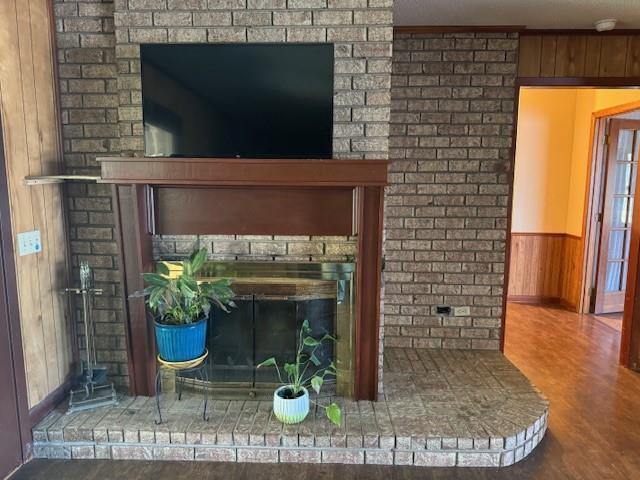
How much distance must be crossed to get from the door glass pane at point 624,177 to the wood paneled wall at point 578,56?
69.6 inches

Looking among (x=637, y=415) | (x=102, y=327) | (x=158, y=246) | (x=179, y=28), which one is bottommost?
(x=637, y=415)

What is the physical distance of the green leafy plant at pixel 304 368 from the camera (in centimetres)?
229

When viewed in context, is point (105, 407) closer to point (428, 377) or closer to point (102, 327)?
point (102, 327)

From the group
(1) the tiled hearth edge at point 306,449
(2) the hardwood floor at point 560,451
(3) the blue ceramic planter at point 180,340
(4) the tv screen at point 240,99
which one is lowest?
(2) the hardwood floor at point 560,451

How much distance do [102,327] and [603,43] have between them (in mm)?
3832

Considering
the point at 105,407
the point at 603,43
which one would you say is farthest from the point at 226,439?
the point at 603,43

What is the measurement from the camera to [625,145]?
4.59 meters

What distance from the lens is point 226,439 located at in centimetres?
218

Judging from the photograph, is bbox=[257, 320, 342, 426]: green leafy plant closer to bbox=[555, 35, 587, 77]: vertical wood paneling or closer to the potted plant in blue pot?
the potted plant in blue pot

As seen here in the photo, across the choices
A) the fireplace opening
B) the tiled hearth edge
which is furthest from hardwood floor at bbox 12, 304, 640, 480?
the fireplace opening

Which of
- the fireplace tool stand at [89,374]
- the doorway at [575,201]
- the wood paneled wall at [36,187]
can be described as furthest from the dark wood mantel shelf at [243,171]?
the doorway at [575,201]

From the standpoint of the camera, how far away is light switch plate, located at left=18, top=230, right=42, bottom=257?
2135 millimetres

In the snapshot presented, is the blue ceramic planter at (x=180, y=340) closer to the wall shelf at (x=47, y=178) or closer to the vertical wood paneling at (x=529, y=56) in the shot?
the wall shelf at (x=47, y=178)

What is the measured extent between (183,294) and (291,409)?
0.79 metres
